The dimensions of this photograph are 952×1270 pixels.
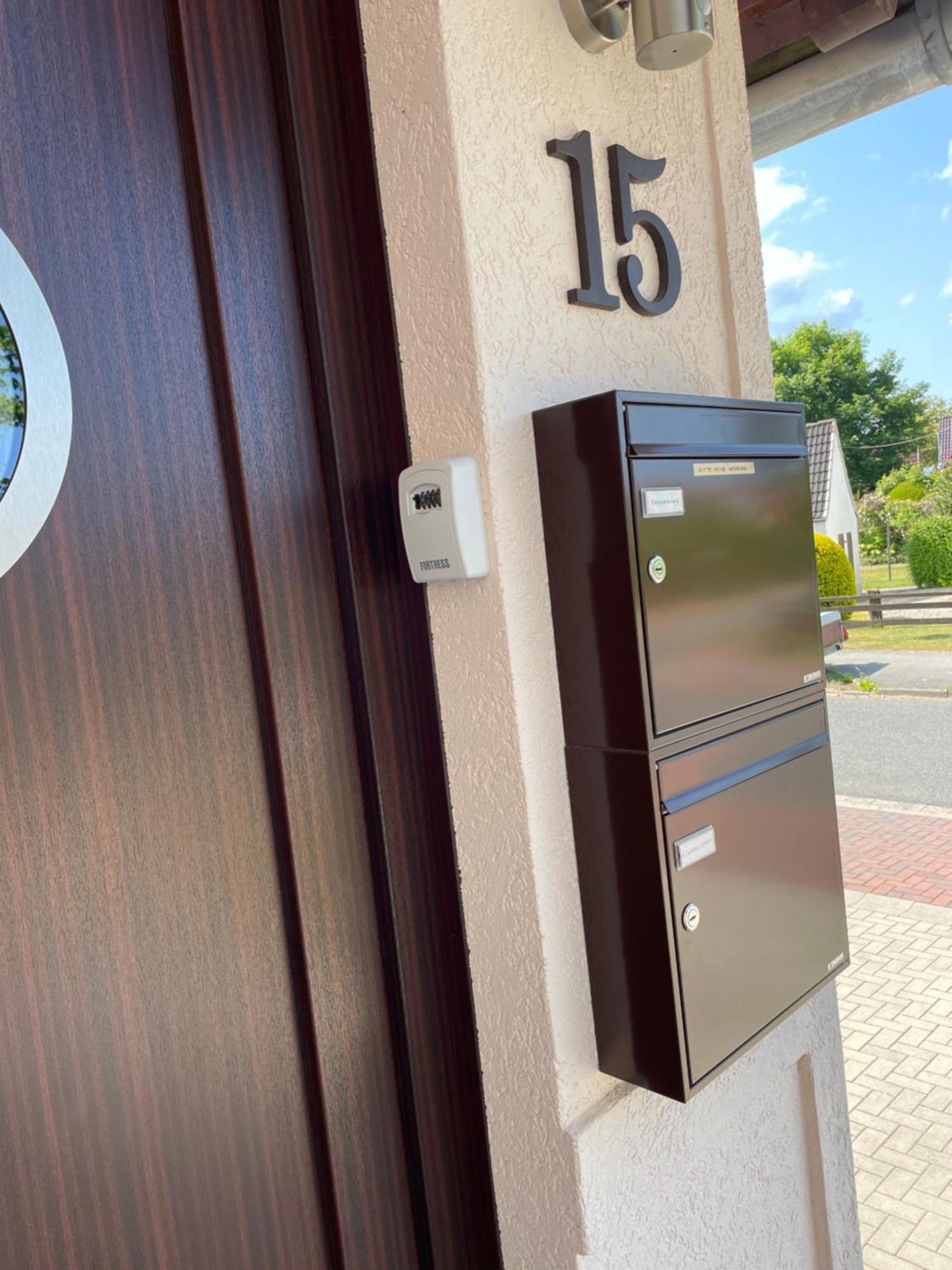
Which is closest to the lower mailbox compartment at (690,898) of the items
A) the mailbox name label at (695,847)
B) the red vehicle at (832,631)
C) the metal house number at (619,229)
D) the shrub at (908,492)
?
the mailbox name label at (695,847)

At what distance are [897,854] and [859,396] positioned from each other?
1687 inches

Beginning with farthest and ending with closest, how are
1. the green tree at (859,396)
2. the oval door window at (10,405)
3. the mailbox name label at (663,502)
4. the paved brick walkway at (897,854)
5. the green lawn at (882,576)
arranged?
the green tree at (859,396), the green lawn at (882,576), the paved brick walkway at (897,854), the mailbox name label at (663,502), the oval door window at (10,405)

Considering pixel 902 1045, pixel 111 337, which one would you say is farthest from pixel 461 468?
pixel 902 1045

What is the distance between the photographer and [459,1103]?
49.2 inches

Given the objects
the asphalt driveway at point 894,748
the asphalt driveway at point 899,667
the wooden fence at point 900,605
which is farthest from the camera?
the wooden fence at point 900,605

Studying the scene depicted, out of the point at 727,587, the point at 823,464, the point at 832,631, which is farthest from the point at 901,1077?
the point at 823,464

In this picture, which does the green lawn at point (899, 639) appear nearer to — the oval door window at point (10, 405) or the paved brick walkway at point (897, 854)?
the paved brick walkway at point (897, 854)

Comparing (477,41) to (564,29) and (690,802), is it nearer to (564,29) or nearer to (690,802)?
(564,29)

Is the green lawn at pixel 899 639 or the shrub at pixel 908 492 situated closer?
the green lawn at pixel 899 639

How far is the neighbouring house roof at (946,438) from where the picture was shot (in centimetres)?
3562

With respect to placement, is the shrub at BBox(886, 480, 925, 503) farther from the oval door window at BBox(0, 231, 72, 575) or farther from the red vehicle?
the oval door window at BBox(0, 231, 72, 575)

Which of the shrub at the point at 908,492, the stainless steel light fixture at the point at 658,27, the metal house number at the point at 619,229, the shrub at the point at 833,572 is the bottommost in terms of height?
the shrub at the point at 833,572

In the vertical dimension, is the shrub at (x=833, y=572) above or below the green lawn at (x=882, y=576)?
above

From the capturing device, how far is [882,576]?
28594mm
